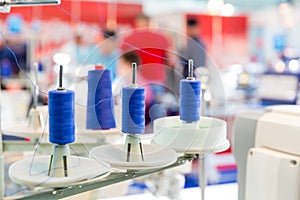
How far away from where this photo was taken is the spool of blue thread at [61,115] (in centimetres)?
66

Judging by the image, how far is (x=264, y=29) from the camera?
323 inches

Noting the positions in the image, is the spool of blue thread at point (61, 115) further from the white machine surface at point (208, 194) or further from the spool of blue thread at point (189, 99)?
the white machine surface at point (208, 194)

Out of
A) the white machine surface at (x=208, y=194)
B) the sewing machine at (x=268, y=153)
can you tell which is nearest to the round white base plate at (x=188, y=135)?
the sewing machine at (x=268, y=153)

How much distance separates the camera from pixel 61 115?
66 centimetres

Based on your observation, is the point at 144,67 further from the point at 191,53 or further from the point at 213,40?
the point at 213,40

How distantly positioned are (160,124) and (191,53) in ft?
0.63

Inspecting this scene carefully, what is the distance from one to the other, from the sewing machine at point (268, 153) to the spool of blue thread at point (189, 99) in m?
0.20

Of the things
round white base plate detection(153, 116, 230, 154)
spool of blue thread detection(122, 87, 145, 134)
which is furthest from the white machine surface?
spool of blue thread detection(122, 87, 145, 134)

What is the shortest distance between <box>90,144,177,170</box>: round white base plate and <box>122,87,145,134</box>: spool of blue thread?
1.8 inches

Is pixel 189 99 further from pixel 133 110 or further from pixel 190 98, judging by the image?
pixel 133 110

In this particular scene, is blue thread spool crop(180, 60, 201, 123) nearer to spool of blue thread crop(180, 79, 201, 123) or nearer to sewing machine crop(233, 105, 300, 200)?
spool of blue thread crop(180, 79, 201, 123)

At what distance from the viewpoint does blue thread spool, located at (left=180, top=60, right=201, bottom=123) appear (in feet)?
2.71

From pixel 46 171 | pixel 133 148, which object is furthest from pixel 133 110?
pixel 46 171

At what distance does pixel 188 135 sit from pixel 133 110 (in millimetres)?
142
